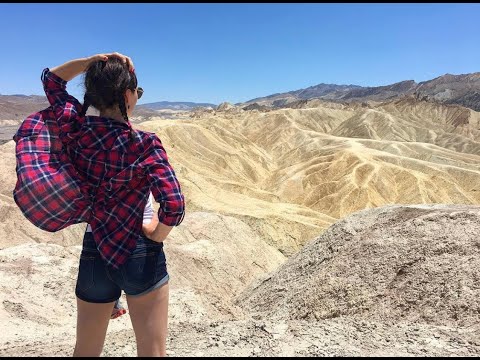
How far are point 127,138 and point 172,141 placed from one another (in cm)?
4211

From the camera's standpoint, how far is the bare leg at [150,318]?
7.54 ft

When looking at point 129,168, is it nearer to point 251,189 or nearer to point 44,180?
point 44,180

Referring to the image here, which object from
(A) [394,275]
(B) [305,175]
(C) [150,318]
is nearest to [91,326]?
(C) [150,318]

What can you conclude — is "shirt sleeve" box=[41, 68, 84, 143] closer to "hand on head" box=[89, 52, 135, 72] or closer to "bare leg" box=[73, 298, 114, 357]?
"hand on head" box=[89, 52, 135, 72]

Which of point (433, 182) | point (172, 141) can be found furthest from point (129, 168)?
point (172, 141)

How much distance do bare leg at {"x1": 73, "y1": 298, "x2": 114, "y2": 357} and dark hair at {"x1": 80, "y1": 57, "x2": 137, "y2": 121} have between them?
1.05 metres

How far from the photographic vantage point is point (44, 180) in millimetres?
2285

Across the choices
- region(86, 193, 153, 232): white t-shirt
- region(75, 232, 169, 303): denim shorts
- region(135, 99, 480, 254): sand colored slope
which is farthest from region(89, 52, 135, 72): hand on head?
region(135, 99, 480, 254): sand colored slope

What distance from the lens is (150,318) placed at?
7.63ft

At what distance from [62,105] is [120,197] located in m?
0.69

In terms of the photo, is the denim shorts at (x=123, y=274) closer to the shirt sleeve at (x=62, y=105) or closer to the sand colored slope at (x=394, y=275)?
the shirt sleeve at (x=62, y=105)

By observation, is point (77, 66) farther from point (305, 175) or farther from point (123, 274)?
point (305, 175)

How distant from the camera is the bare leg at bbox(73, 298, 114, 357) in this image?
2422 millimetres

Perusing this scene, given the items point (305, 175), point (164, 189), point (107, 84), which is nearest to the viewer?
point (164, 189)
